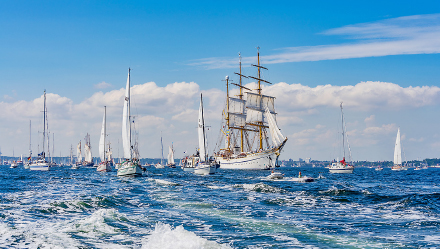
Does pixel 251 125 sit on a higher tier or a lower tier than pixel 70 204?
higher

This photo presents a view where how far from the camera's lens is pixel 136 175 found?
214 ft

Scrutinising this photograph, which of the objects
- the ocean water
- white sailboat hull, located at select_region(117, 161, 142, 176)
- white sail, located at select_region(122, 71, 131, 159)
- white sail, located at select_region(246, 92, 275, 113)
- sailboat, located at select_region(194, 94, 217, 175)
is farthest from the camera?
white sail, located at select_region(246, 92, 275, 113)

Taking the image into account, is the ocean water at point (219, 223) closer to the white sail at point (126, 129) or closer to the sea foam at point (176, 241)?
the sea foam at point (176, 241)

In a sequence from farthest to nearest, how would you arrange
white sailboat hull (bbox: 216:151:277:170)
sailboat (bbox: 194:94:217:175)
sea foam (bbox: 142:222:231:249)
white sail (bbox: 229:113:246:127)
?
white sail (bbox: 229:113:246:127) → white sailboat hull (bbox: 216:151:277:170) → sailboat (bbox: 194:94:217:175) → sea foam (bbox: 142:222:231:249)

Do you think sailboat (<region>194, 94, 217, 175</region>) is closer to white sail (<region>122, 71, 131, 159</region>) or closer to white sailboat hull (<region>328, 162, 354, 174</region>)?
white sail (<region>122, 71, 131, 159</region>)

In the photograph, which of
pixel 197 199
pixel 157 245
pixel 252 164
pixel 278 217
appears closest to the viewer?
pixel 157 245

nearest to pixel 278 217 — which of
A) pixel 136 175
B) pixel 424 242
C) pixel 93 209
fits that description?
pixel 424 242

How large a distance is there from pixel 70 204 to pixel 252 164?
105888mm

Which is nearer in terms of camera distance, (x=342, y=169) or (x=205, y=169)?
(x=205, y=169)

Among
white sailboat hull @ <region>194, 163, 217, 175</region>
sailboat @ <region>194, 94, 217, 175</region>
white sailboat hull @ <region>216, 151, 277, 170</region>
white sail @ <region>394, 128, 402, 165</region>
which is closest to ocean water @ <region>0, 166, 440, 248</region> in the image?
white sailboat hull @ <region>194, 163, 217, 175</region>

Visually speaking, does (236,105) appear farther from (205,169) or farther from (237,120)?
(205,169)

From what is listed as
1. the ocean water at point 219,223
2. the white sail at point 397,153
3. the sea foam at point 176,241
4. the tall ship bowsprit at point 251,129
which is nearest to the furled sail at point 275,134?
the tall ship bowsprit at point 251,129

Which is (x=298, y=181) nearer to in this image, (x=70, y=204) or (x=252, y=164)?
(x=70, y=204)

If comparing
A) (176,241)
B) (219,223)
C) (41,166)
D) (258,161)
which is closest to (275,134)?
(258,161)
